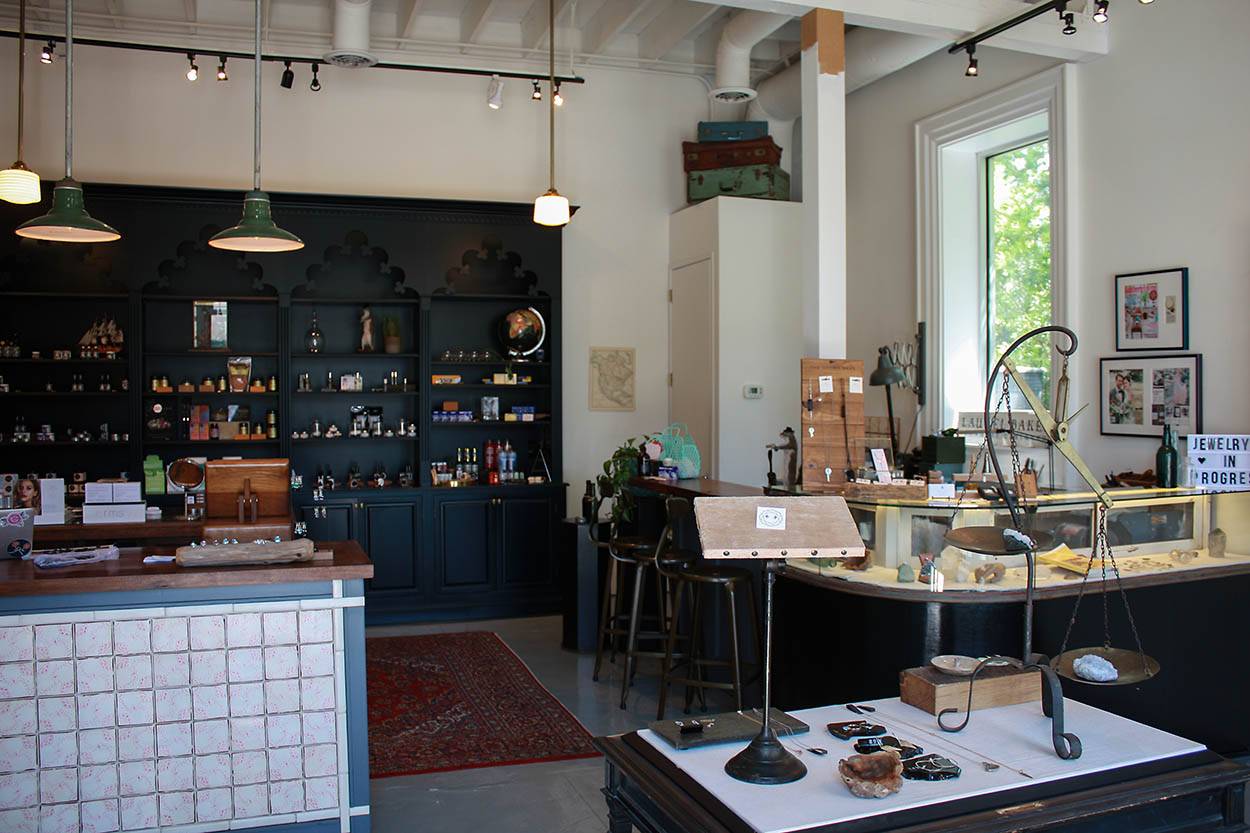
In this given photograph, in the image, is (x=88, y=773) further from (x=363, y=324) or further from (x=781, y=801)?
(x=363, y=324)

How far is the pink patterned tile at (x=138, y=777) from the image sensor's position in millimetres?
3508

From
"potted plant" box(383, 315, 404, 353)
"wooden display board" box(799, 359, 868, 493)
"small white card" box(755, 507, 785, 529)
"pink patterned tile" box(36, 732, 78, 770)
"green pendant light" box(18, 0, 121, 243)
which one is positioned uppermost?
"green pendant light" box(18, 0, 121, 243)

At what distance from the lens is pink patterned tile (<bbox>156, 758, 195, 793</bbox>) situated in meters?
3.53

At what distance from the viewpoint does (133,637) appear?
3.52 metres

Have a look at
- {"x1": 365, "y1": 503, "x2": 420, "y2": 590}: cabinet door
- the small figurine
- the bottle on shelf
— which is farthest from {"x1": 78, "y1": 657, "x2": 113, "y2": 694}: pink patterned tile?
the bottle on shelf

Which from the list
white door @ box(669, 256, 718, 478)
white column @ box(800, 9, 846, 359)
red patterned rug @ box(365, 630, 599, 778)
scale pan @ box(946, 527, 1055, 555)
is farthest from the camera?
white door @ box(669, 256, 718, 478)

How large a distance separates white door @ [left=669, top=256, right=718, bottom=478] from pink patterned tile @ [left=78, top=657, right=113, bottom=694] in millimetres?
4969

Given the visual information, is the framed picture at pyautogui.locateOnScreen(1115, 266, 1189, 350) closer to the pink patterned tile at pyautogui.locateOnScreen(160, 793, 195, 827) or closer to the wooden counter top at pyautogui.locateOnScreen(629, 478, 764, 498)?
the wooden counter top at pyautogui.locateOnScreen(629, 478, 764, 498)

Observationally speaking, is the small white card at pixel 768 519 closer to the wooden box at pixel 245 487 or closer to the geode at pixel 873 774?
the geode at pixel 873 774

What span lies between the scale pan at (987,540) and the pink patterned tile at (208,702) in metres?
2.58

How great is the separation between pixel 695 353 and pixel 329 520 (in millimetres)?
3079

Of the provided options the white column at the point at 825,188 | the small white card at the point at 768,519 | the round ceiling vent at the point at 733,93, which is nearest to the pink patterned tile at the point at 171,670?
the small white card at the point at 768,519

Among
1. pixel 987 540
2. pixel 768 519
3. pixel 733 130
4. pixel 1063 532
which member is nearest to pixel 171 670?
pixel 768 519

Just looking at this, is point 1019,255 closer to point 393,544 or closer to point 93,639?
point 393,544
